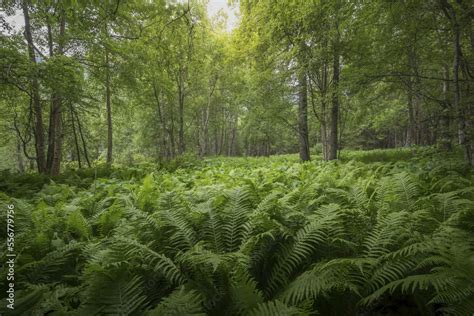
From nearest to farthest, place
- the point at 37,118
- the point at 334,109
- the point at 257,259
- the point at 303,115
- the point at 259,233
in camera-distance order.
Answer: the point at 257,259, the point at 259,233, the point at 37,118, the point at 334,109, the point at 303,115

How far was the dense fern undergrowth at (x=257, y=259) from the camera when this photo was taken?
1558 millimetres

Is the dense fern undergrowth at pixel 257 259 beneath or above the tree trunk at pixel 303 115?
beneath

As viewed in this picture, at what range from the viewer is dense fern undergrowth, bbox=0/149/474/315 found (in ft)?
5.11

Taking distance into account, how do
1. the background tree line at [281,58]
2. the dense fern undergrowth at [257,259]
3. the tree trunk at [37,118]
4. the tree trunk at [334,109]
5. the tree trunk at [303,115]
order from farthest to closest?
the tree trunk at [303,115], the tree trunk at [37,118], the tree trunk at [334,109], the background tree line at [281,58], the dense fern undergrowth at [257,259]

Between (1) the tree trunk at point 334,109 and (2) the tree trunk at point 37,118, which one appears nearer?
(1) the tree trunk at point 334,109

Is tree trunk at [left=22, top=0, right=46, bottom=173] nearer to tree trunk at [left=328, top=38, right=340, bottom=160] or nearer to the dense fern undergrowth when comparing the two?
the dense fern undergrowth

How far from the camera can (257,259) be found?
2.21 m

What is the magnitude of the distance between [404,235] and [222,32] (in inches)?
680

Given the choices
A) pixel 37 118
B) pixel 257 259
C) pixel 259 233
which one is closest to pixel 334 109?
pixel 259 233

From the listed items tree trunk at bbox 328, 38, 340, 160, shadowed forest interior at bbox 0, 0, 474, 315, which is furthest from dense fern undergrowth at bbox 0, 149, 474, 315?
tree trunk at bbox 328, 38, 340, 160

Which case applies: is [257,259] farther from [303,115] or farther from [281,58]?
[303,115]

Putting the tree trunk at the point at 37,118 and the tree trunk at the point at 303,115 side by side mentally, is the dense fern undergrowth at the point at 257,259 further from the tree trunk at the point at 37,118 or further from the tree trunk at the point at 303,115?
the tree trunk at the point at 303,115

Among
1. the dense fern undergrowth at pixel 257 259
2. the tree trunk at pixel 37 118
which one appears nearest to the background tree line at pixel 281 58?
the tree trunk at pixel 37 118

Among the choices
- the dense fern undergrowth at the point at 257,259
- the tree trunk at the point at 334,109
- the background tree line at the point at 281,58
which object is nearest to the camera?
the dense fern undergrowth at the point at 257,259
